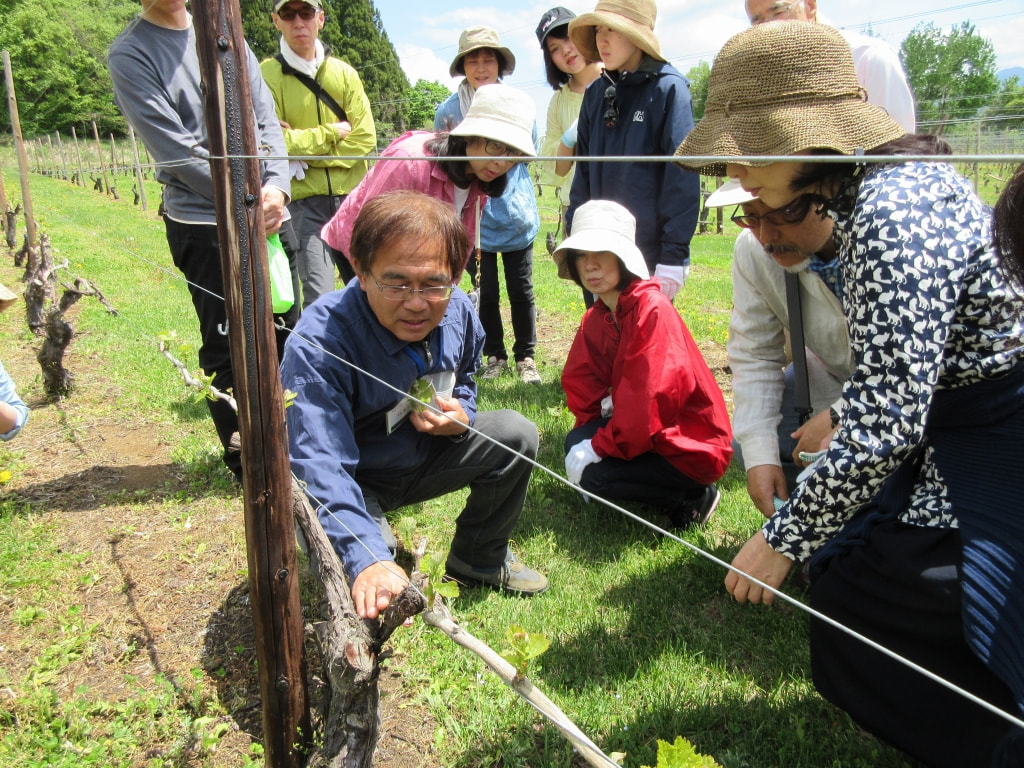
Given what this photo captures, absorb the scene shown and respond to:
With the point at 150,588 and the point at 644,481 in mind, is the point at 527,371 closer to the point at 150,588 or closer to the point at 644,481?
the point at 644,481

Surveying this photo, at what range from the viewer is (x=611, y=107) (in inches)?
141

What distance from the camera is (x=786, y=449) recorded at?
8.95 feet

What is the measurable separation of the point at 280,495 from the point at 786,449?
1936mm

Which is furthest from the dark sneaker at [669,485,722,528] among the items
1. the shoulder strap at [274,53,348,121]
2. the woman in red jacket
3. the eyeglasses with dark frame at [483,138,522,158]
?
the shoulder strap at [274,53,348,121]

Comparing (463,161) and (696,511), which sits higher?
(463,161)

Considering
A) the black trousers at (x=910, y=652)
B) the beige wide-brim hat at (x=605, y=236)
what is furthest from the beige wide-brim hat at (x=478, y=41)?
the black trousers at (x=910, y=652)

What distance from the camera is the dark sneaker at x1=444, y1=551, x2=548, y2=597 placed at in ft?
8.92

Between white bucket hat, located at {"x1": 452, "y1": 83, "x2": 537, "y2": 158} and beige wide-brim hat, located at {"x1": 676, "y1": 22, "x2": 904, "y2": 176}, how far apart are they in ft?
5.12

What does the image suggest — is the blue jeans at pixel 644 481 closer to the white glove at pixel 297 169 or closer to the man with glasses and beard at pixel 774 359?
the man with glasses and beard at pixel 774 359

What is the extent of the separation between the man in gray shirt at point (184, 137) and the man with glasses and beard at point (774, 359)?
1.83 meters

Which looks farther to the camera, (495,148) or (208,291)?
(495,148)

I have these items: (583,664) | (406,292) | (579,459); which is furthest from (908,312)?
(579,459)

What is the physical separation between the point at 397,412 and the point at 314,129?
231 cm

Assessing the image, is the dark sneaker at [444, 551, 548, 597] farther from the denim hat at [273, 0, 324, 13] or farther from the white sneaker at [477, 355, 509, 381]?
the denim hat at [273, 0, 324, 13]
